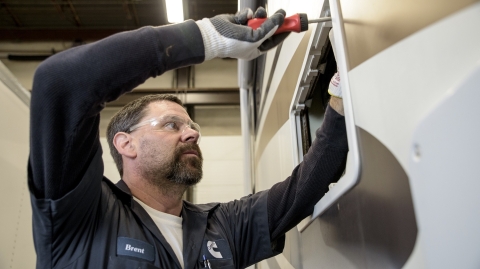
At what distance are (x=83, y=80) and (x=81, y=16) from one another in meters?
3.78

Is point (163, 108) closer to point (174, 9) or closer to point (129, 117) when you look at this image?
point (129, 117)

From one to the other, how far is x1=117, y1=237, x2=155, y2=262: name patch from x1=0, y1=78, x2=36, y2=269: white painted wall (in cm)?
142

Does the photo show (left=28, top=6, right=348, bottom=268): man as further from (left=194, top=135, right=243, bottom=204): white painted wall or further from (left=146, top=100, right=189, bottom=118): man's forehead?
(left=194, top=135, right=243, bottom=204): white painted wall

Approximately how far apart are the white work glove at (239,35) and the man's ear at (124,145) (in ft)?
2.14

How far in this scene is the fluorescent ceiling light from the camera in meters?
2.54

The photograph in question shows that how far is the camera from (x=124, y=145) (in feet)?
4.11

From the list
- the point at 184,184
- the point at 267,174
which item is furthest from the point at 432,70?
the point at 267,174

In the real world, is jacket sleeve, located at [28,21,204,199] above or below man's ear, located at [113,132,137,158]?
below

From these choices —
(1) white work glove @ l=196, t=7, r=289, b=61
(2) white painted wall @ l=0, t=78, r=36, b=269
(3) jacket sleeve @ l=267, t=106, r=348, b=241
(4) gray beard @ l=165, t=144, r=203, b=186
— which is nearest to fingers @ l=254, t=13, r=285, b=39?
(1) white work glove @ l=196, t=7, r=289, b=61

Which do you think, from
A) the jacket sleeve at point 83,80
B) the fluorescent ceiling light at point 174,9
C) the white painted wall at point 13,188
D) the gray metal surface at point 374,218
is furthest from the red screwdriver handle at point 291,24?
the fluorescent ceiling light at point 174,9

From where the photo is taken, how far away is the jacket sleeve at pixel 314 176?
787mm

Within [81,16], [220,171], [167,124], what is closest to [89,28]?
[81,16]

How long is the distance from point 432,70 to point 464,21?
0.05 m

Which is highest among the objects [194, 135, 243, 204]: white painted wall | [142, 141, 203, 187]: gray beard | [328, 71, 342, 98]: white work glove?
[194, 135, 243, 204]: white painted wall
